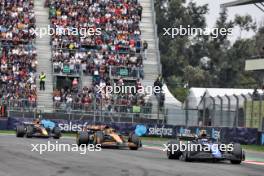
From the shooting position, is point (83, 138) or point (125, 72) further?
point (125, 72)

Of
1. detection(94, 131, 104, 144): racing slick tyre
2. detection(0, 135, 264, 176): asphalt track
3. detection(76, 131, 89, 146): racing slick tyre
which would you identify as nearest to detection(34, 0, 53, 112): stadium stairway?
detection(76, 131, 89, 146): racing slick tyre

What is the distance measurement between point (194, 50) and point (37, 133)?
185 feet

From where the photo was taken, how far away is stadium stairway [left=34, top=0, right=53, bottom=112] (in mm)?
45375

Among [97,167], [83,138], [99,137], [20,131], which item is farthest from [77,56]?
[97,167]

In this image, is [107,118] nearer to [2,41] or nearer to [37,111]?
[37,111]

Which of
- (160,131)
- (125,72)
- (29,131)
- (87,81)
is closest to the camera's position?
(29,131)

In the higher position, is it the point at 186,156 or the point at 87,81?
the point at 87,81

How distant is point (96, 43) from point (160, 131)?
1267 centimetres

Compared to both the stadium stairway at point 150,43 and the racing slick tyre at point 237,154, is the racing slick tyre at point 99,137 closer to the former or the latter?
the racing slick tyre at point 237,154

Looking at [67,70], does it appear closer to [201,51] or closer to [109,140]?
[109,140]

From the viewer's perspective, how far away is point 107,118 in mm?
39812

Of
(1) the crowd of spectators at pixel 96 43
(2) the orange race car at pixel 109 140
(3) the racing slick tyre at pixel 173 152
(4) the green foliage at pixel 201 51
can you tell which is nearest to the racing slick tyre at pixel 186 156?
(3) the racing slick tyre at pixel 173 152

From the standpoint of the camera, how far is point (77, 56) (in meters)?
48.4

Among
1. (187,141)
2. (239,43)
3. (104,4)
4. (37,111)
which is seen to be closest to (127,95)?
(37,111)
